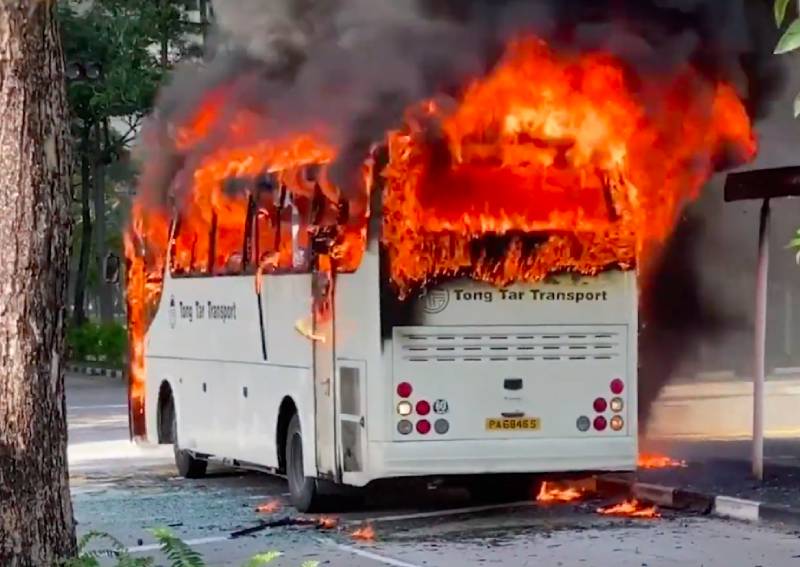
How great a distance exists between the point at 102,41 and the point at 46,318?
2592 centimetres

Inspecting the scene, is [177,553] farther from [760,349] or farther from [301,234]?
[760,349]

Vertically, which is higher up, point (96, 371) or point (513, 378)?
point (513, 378)

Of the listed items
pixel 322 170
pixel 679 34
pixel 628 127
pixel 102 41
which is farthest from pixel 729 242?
pixel 102 41

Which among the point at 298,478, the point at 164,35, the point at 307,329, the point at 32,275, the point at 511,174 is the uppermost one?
the point at 164,35

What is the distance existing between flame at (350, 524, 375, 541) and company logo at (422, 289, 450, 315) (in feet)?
5.41

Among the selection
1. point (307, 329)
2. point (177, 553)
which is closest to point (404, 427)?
point (307, 329)

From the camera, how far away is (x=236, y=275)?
13.9 metres

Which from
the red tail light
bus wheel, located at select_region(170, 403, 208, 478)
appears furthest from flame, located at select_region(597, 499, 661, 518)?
bus wheel, located at select_region(170, 403, 208, 478)

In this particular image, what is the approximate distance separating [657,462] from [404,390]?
414cm

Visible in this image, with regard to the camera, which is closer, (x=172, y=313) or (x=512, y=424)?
(x=512, y=424)

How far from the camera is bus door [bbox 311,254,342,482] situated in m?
11.9

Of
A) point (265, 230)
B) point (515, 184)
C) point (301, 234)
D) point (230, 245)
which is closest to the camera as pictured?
point (515, 184)

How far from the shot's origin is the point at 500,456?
11.6 meters

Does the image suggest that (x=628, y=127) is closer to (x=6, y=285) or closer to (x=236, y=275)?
(x=236, y=275)
